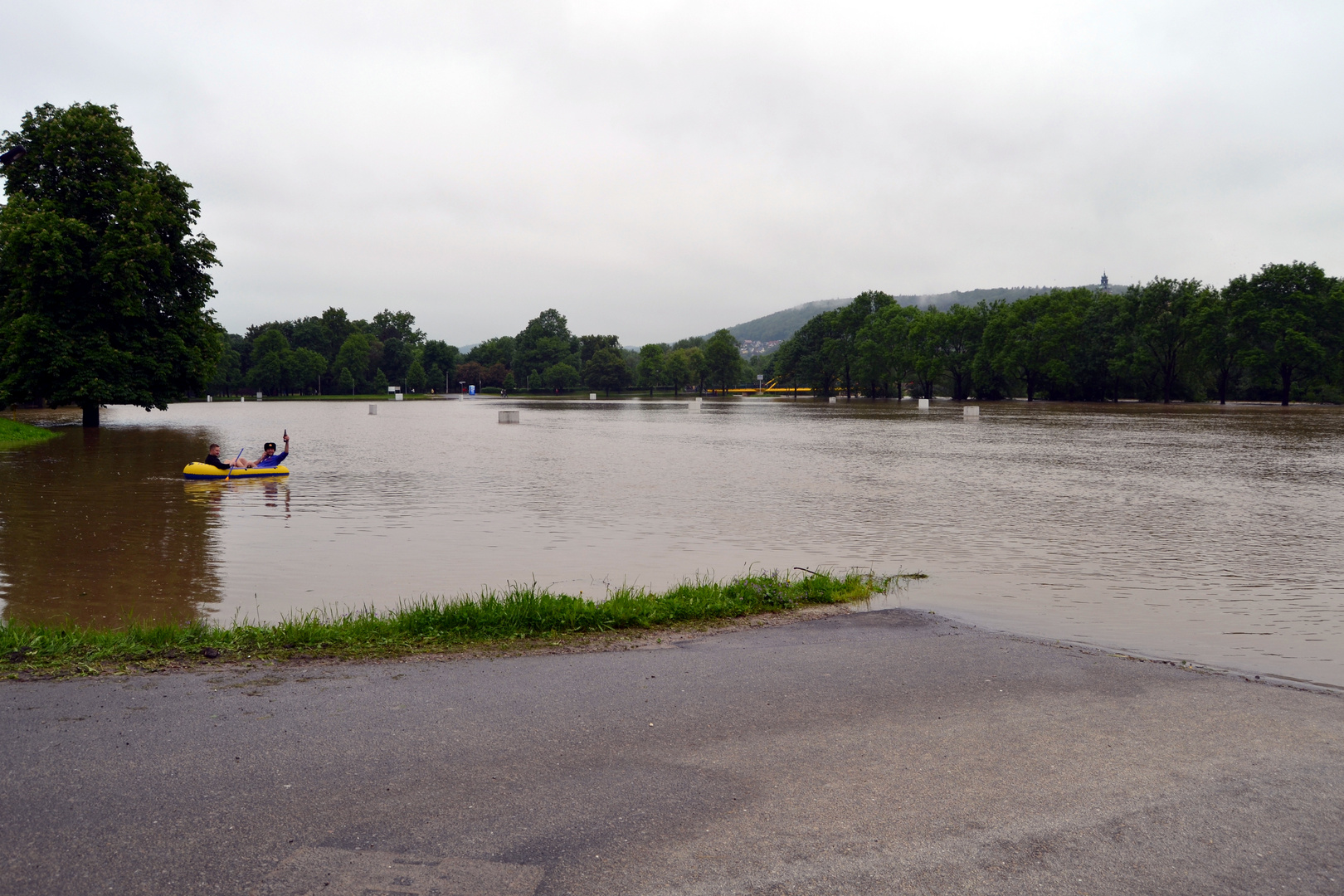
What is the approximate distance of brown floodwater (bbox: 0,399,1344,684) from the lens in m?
10.6

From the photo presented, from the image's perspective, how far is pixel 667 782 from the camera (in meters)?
4.90

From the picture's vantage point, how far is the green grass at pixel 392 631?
285 inches

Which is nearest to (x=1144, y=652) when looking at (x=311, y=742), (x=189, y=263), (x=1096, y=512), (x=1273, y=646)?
(x=1273, y=646)

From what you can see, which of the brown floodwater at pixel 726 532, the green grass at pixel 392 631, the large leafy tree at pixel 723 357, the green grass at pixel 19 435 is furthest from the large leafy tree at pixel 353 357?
the green grass at pixel 392 631

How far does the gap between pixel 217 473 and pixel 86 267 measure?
967 inches

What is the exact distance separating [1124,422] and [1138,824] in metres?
64.9

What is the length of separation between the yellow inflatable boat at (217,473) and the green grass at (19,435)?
14643 millimetres

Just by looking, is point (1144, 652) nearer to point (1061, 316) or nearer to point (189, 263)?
point (189, 263)

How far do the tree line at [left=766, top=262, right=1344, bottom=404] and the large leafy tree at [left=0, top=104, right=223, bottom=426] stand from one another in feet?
309

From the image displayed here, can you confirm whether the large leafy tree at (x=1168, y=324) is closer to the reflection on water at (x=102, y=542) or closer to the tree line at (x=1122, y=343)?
the tree line at (x=1122, y=343)

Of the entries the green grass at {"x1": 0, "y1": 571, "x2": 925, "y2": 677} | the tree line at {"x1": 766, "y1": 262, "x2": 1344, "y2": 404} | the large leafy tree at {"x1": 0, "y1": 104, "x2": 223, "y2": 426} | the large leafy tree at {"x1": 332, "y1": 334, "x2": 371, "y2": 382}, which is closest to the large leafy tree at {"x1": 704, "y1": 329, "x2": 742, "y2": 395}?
the tree line at {"x1": 766, "y1": 262, "x2": 1344, "y2": 404}

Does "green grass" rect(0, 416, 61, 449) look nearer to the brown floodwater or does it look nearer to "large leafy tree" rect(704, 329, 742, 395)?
the brown floodwater

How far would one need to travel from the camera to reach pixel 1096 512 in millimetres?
19266

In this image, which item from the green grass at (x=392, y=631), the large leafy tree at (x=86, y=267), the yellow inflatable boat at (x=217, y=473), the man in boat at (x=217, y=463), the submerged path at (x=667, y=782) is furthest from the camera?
the large leafy tree at (x=86, y=267)
